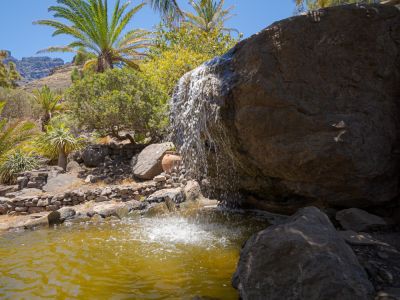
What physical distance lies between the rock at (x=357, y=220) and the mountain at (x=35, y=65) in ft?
499

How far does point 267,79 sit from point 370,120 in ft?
5.32

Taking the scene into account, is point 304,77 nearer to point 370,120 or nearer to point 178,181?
point 370,120

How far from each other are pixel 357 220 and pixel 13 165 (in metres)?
11.7

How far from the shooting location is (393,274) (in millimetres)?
2848

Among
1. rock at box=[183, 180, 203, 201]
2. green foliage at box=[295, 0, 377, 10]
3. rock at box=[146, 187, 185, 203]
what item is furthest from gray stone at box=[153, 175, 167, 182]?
green foliage at box=[295, 0, 377, 10]

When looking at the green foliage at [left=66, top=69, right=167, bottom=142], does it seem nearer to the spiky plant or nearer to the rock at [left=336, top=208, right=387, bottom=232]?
the spiky plant

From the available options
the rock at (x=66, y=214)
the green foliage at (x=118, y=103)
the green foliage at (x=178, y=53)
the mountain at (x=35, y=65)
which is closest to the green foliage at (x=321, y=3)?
the green foliage at (x=178, y=53)

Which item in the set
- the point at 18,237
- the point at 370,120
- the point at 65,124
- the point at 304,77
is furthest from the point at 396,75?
the point at 65,124

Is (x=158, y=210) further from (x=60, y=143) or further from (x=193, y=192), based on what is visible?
(x=60, y=143)

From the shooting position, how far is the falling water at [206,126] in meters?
5.28

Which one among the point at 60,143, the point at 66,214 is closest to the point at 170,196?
the point at 66,214

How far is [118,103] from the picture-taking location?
446 inches

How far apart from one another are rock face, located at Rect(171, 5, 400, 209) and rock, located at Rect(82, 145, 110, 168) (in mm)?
8918

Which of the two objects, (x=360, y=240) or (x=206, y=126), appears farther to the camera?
(x=206, y=126)
